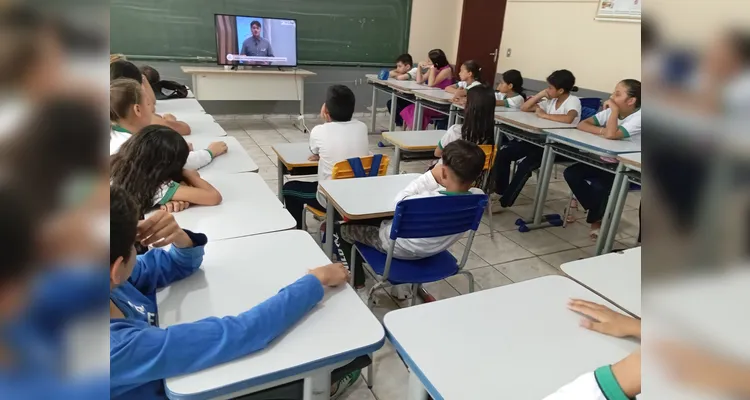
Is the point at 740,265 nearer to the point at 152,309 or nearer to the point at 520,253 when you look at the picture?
the point at 152,309

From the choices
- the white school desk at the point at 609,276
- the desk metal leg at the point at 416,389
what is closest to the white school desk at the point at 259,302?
the desk metal leg at the point at 416,389

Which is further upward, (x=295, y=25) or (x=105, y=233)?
(x=295, y=25)

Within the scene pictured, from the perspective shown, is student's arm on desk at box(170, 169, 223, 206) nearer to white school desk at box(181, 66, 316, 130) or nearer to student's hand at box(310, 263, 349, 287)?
student's hand at box(310, 263, 349, 287)

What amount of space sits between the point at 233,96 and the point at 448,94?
2484 mm

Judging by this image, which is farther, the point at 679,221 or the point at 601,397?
the point at 601,397

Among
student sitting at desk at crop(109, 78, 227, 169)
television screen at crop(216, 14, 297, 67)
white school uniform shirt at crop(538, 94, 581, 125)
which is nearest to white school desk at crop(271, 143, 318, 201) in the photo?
student sitting at desk at crop(109, 78, 227, 169)

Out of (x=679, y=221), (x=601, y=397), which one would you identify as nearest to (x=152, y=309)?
(x=601, y=397)

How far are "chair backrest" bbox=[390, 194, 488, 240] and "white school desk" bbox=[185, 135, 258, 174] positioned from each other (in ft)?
2.76

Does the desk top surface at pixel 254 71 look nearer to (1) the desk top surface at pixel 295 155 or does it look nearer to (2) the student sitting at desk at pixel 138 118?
(1) the desk top surface at pixel 295 155

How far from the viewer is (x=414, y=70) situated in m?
5.83

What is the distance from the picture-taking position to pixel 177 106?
140 inches

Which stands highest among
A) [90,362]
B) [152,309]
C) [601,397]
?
[90,362]

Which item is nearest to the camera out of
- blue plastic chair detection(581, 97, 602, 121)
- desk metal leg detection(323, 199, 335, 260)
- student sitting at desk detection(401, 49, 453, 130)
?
desk metal leg detection(323, 199, 335, 260)

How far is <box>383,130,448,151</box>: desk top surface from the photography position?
316 cm
